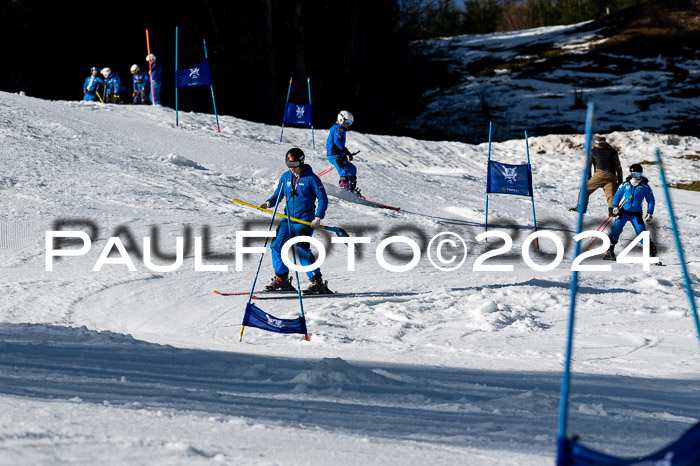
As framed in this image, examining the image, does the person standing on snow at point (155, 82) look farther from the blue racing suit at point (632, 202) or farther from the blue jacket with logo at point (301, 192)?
the blue jacket with logo at point (301, 192)

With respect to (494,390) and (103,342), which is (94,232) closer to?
(103,342)

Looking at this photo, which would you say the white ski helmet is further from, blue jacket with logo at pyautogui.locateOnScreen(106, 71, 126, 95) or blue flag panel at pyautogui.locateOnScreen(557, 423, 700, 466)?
blue flag panel at pyautogui.locateOnScreen(557, 423, 700, 466)

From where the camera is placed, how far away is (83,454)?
10.0ft

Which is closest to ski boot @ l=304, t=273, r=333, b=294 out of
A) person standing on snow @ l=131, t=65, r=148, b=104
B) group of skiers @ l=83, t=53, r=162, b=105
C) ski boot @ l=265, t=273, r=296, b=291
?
ski boot @ l=265, t=273, r=296, b=291

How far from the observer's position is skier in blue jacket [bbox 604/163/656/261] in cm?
1257

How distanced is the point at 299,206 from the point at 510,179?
5.31 m

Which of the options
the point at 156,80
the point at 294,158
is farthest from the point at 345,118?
the point at 156,80

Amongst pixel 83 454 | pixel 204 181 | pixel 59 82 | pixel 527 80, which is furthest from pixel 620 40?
pixel 83 454

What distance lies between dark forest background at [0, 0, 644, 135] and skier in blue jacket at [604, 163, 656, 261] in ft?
59.4

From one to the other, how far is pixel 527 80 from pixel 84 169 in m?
28.7

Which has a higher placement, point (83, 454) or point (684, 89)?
point (684, 89)

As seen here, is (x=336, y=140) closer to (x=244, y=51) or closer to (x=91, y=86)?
(x=91, y=86)

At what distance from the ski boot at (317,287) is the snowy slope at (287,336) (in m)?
0.25

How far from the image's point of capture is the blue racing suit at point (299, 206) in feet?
30.6
